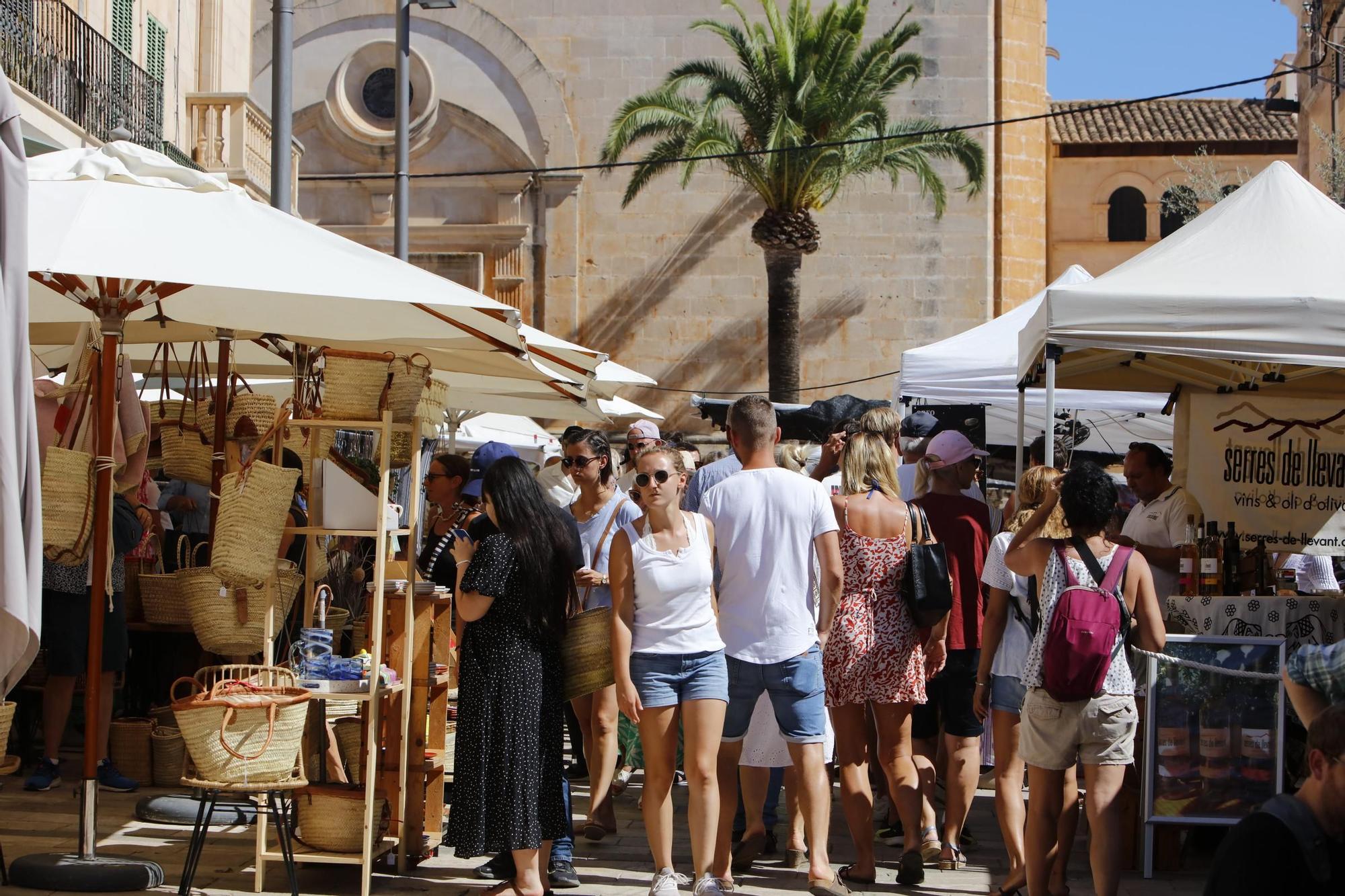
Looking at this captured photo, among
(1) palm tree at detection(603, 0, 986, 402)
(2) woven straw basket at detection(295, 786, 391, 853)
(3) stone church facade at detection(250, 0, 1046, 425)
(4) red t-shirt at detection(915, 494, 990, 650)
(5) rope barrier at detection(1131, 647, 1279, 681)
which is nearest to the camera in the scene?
(2) woven straw basket at detection(295, 786, 391, 853)

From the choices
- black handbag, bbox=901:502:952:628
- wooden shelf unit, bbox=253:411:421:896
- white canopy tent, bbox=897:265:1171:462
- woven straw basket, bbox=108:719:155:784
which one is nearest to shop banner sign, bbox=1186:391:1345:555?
white canopy tent, bbox=897:265:1171:462

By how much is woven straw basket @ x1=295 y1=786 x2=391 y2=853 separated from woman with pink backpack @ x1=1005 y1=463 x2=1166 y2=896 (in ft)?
8.56

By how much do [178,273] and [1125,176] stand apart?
37337 mm

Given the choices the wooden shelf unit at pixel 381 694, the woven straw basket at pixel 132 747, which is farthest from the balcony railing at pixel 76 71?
the wooden shelf unit at pixel 381 694

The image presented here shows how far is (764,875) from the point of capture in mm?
6492

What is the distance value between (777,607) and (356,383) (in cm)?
192

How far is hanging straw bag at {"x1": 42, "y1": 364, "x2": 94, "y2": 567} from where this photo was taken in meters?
5.93

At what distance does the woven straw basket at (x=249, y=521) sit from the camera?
19.6 feet

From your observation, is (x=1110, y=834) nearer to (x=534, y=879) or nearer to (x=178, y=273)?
(x=534, y=879)

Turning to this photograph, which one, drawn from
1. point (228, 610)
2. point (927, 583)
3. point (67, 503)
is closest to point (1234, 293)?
point (927, 583)

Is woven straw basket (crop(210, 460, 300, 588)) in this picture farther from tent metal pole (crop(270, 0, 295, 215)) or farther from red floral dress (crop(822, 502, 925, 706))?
tent metal pole (crop(270, 0, 295, 215))

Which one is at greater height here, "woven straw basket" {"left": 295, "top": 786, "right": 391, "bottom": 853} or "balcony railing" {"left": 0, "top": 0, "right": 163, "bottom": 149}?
"balcony railing" {"left": 0, "top": 0, "right": 163, "bottom": 149}

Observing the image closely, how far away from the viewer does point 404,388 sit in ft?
20.0

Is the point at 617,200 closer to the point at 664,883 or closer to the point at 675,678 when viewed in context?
the point at 675,678
